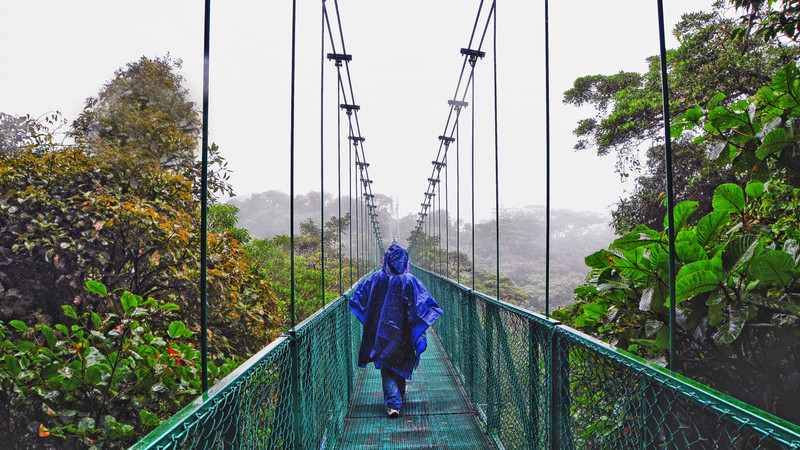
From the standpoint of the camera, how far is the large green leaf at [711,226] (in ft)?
3.59

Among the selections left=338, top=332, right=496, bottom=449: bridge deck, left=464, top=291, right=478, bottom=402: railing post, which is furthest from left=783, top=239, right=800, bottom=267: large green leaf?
left=464, top=291, right=478, bottom=402: railing post

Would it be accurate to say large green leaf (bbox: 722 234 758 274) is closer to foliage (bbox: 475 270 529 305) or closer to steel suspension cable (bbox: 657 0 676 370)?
steel suspension cable (bbox: 657 0 676 370)

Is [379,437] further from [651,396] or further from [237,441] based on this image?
[651,396]

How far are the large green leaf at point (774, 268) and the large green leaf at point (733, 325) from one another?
3.0 inches

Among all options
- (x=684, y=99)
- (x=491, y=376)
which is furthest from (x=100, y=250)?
(x=684, y=99)

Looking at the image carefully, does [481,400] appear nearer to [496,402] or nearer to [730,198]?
[496,402]

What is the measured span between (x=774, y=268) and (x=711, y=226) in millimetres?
201

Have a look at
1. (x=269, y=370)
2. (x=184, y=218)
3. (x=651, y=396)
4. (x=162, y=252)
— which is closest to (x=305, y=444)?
(x=269, y=370)

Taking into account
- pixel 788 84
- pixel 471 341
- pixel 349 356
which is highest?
pixel 788 84

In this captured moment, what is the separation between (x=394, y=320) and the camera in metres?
2.72

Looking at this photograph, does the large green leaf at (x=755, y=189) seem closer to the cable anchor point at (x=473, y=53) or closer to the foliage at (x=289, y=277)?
the cable anchor point at (x=473, y=53)

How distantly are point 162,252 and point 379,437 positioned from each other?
2.11m

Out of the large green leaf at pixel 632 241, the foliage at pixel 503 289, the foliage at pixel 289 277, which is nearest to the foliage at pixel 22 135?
the foliage at pixel 289 277

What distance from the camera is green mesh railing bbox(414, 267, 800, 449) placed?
0.68 metres
